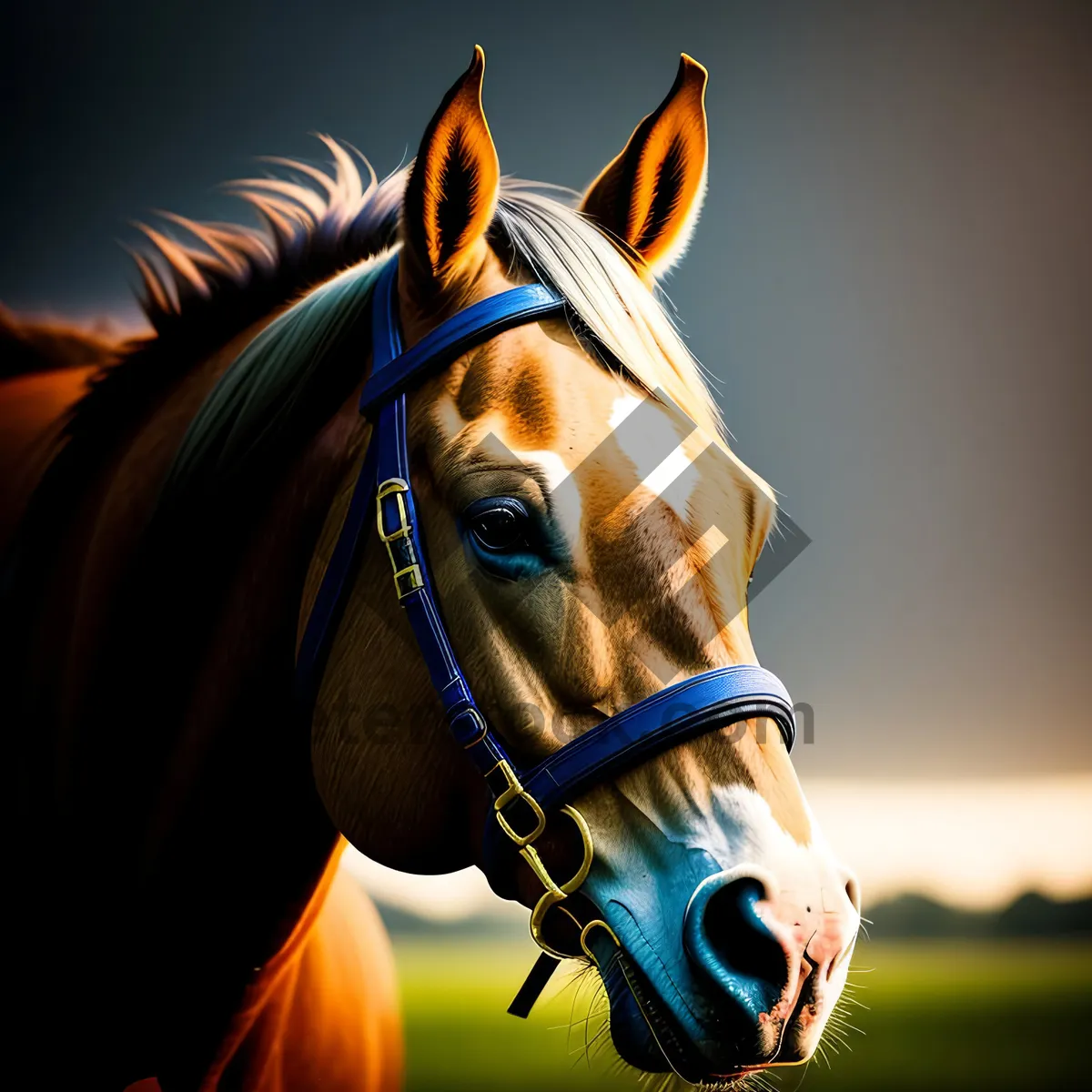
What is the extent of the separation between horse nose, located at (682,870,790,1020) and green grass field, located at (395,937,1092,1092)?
1.67m

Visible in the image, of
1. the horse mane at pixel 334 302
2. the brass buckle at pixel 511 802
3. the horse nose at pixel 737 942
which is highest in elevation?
the horse mane at pixel 334 302

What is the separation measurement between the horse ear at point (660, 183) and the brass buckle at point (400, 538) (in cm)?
50


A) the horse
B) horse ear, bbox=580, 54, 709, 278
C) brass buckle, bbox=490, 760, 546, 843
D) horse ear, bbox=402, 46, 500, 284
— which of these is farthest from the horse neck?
horse ear, bbox=580, 54, 709, 278

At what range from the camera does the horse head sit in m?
0.74

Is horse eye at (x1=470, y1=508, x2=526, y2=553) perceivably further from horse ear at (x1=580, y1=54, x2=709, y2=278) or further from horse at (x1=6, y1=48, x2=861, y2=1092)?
horse ear at (x1=580, y1=54, x2=709, y2=278)

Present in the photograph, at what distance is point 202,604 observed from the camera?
1162 mm

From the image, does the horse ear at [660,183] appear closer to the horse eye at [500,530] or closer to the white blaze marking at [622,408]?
the white blaze marking at [622,408]

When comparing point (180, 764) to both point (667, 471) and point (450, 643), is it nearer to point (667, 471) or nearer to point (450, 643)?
point (450, 643)

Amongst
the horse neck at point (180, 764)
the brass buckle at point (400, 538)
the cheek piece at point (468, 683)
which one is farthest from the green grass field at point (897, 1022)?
the brass buckle at point (400, 538)

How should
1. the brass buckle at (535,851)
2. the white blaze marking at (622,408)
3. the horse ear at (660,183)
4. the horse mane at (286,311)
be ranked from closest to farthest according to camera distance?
the brass buckle at (535,851) → the white blaze marking at (622,408) → the horse mane at (286,311) → the horse ear at (660,183)

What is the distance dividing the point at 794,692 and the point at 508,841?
161 cm

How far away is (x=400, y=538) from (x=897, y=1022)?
91.2 inches

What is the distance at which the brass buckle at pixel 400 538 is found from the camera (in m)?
0.94

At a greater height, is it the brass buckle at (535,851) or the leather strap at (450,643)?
the leather strap at (450,643)
